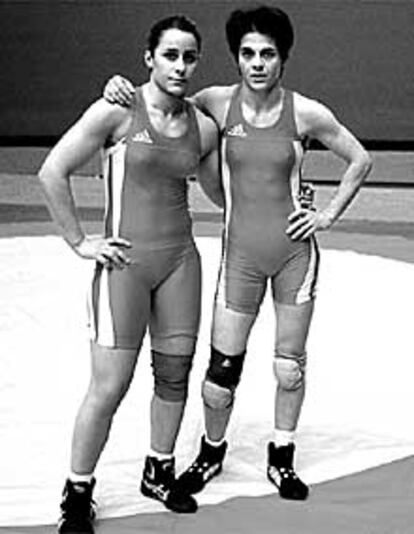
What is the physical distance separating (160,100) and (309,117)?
1.68 feet

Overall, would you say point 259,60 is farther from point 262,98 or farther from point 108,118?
point 108,118

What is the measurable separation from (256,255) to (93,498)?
0.95m

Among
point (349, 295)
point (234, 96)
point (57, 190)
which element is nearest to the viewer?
point (57, 190)

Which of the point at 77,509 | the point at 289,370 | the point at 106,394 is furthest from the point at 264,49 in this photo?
the point at 77,509

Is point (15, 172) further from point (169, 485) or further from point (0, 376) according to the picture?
point (169, 485)

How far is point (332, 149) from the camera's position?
3.93m

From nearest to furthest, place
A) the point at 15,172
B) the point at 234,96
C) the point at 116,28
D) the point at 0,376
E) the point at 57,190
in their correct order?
the point at 57,190, the point at 234,96, the point at 0,376, the point at 15,172, the point at 116,28

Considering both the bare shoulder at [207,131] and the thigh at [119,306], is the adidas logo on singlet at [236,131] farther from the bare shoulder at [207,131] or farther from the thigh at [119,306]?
the thigh at [119,306]

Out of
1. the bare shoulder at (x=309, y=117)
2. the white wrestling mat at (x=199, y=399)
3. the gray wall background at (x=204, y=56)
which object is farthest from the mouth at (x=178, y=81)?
the gray wall background at (x=204, y=56)

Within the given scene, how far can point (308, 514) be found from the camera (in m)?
3.80

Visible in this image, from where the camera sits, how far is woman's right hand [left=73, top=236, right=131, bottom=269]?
3.60 meters

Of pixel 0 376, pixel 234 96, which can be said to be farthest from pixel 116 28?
pixel 234 96

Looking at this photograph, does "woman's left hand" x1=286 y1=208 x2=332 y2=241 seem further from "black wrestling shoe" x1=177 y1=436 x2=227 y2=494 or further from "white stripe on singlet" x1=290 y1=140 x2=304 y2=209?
"black wrestling shoe" x1=177 y1=436 x2=227 y2=494

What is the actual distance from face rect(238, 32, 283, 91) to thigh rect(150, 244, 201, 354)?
0.55 meters
